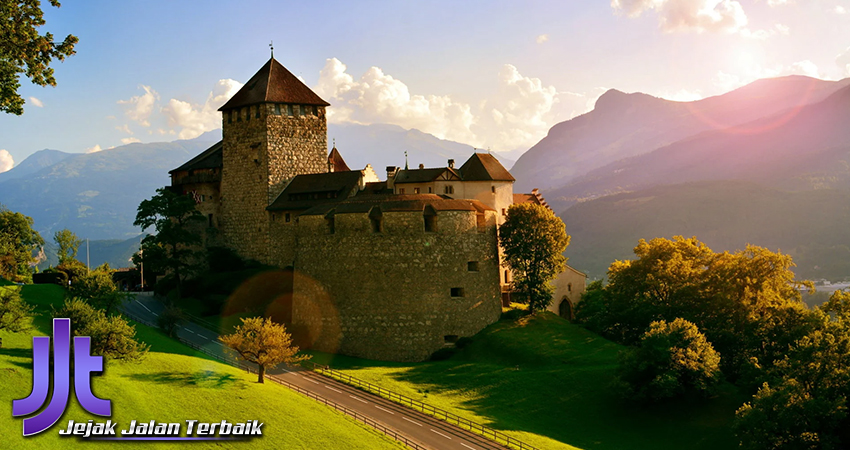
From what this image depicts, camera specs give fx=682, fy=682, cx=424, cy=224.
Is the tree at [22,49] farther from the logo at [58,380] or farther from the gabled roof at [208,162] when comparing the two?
the gabled roof at [208,162]

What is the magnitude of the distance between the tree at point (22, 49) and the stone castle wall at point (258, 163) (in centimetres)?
3668

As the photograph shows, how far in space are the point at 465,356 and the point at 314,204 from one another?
2553 centimetres

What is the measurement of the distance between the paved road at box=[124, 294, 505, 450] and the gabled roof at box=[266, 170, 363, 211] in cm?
1957

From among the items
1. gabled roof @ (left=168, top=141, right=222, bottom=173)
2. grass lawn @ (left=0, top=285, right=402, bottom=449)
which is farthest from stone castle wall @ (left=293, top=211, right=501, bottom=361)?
gabled roof @ (left=168, top=141, right=222, bottom=173)

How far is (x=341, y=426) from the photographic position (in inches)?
1608

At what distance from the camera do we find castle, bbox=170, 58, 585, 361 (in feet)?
200

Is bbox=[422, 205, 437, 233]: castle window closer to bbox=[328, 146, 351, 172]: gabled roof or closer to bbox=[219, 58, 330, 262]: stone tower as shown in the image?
bbox=[219, 58, 330, 262]: stone tower

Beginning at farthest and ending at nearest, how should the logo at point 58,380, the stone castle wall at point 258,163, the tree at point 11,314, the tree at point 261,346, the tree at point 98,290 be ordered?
1. the stone castle wall at point 258,163
2. the tree at point 98,290
3. the tree at point 261,346
4. the tree at point 11,314
5. the logo at point 58,380

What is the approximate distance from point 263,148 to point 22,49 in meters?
38.4


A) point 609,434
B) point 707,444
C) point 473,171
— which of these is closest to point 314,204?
point 473,171

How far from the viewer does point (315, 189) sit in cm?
7575

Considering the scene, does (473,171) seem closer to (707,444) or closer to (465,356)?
(465,356)

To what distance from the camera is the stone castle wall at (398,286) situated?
6081cm

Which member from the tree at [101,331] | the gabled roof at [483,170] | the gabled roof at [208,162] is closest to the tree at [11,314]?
the tree at [101,331]
